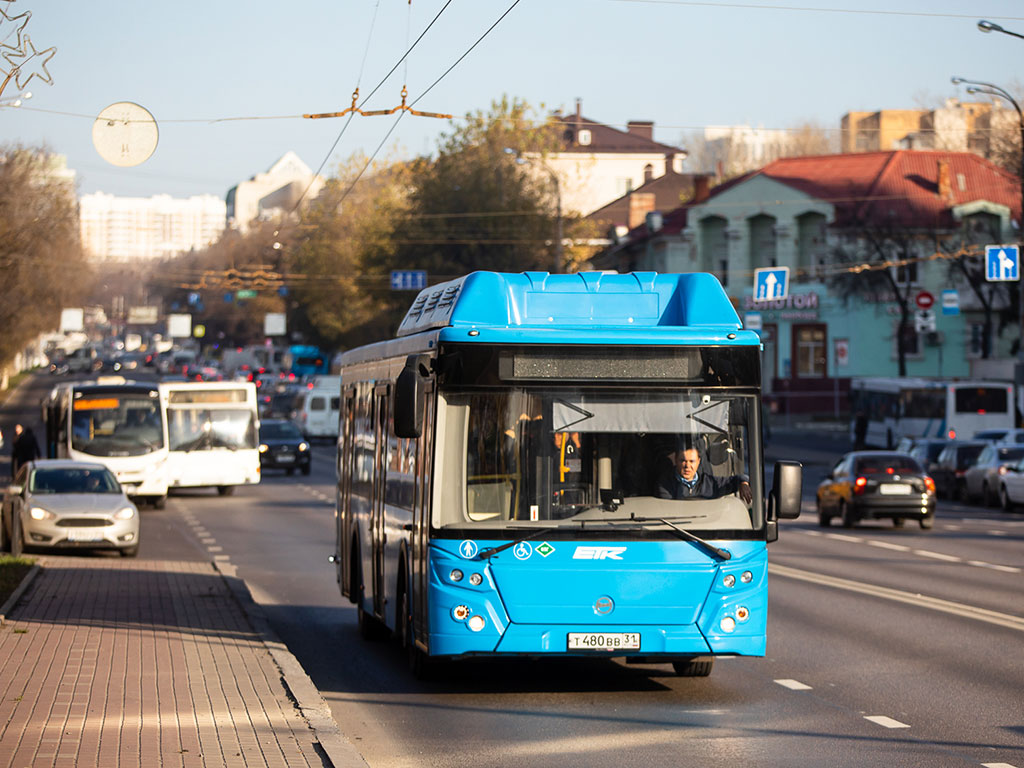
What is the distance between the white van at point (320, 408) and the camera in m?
70.6

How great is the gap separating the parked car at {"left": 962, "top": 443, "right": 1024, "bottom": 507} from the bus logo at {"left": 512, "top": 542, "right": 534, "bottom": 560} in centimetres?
2790

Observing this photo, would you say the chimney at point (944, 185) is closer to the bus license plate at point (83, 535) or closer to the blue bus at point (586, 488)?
the bus license plate at point (83, 535)

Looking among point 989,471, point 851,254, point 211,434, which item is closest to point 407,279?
point 851,254

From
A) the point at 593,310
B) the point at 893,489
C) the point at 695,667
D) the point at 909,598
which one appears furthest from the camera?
the point at 893,489

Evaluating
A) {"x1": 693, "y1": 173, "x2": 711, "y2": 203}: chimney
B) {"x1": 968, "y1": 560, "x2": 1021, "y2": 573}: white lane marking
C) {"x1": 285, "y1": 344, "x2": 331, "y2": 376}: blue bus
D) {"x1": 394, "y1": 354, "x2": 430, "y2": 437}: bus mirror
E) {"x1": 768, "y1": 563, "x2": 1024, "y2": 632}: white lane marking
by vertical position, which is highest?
{"x1": 693, "y1": 173, "x2": 711, "y2": 203}: chimney

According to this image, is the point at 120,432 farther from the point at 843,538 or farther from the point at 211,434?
the point at 843,538

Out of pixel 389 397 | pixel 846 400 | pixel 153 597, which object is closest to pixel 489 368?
pixel 389 397

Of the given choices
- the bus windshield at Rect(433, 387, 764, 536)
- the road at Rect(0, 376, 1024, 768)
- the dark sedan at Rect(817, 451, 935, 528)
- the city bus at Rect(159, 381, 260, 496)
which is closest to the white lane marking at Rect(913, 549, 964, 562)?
the road at Rect(0, 376, 1024, 768)

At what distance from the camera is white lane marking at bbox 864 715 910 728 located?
9.85 m

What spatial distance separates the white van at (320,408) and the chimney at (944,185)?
2804cm

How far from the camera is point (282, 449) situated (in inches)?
2019

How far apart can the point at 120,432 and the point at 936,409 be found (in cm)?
2972

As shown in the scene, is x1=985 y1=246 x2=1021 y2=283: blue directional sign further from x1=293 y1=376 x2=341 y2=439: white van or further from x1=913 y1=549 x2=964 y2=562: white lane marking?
x1=293 y1=376 x2=341 y2=439: white van

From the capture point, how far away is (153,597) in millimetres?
16953
